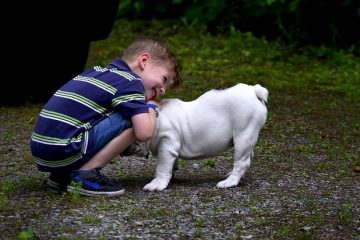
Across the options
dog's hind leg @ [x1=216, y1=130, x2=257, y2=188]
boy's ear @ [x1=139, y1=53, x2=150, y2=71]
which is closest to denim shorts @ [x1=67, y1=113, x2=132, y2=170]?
boy's ear @ [x1=139, y1=53, x2=150, y2=71]

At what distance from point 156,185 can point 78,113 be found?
65 centimetres

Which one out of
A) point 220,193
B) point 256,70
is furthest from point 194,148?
point 256,70

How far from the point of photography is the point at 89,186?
4832mm

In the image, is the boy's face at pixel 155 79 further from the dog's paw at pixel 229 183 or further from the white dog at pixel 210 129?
the dog's paw at pixel 229 183

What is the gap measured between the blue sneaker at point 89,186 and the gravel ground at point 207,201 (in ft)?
0.17

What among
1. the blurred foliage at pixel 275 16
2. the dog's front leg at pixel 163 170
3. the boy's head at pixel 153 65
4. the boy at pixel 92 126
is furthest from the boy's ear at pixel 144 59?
the blurred foliage at pixel 275 16

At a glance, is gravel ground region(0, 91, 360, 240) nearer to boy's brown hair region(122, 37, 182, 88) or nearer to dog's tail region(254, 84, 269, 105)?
dog's tail region(254, 84, 269, 105)

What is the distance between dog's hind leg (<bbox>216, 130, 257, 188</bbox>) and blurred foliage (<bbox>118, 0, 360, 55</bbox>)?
5.95m

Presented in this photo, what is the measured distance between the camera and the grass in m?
4.24

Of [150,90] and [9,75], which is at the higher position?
[150,90]

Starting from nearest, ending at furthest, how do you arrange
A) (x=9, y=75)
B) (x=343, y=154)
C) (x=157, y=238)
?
(x=157, y=238)
(x=343, y=154)
(x=9, y=75)

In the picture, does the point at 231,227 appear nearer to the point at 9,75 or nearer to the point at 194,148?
the point at 194,148

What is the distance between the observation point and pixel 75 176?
4.85m

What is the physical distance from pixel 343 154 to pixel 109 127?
2219 millimetres
